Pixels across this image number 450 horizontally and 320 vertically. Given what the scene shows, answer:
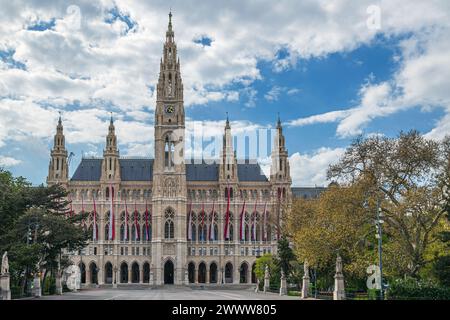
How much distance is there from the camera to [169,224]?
119562 mm

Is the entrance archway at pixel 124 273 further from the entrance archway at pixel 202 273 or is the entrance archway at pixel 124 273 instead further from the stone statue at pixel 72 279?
the stone statue at pixel 72 279

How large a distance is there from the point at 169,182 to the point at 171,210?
Result: 5551 mm

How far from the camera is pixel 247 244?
12200cm

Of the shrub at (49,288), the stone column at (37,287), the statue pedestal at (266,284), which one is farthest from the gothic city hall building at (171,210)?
the stone column at (37,287)

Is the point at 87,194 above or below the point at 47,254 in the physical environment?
above

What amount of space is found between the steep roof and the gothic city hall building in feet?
1.66

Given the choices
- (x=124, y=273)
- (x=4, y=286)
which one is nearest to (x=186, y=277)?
(x=124, y=273)

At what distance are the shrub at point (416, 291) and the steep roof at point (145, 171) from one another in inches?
3362

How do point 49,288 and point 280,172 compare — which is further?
point 280,172

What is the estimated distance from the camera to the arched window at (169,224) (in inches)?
4685

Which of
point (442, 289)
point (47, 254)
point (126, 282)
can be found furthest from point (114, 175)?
point (442, 289)

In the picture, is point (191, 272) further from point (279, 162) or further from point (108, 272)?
point (279, 162)
